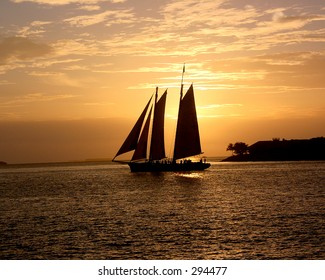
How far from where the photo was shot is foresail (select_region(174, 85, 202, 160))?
277 ft

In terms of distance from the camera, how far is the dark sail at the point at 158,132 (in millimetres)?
88125

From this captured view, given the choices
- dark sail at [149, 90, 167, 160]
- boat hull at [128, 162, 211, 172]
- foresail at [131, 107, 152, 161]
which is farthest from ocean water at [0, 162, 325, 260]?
boat hull at [128, 162, 211, 172]

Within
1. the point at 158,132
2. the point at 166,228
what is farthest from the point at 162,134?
the point at 166,228

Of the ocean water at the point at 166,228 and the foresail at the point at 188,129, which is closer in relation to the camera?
the ocean water at the point at 166,228

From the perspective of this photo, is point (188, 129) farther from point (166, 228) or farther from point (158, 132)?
point (166, 228)

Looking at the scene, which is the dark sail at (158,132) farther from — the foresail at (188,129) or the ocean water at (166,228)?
the ocean water at (166,228)

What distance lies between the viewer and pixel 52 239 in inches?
1177

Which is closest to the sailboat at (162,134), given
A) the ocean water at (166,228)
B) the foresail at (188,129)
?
the foresail at (188,129)

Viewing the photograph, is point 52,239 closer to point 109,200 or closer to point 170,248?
point 170,248

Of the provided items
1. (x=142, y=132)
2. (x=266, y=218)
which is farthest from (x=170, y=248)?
(x=142, y=132)

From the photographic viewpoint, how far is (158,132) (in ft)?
289

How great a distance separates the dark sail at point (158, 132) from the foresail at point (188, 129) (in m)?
2.93

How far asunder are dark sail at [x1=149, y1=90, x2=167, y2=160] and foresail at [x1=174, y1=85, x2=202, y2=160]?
293cm
